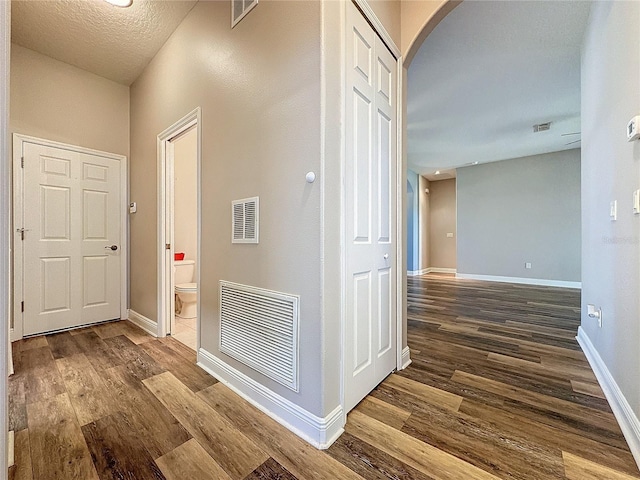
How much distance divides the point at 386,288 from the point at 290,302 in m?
0.73

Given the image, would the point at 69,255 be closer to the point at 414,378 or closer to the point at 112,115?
the point at 112,115

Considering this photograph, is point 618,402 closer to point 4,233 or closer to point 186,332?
point 4,233

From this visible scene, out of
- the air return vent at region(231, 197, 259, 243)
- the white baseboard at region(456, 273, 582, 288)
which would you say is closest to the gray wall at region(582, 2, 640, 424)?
the air return vent at region(231, 197, 259, 243)

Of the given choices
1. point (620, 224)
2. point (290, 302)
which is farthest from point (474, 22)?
point (290, 302)

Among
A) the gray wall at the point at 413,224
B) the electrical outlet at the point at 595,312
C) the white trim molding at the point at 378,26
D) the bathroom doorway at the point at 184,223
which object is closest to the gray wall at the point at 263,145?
the white trim molding at the point at 378,26

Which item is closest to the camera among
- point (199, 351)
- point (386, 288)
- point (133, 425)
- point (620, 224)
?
point (133, 425)

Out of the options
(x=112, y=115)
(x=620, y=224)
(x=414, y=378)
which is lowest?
(x=414, y=378)

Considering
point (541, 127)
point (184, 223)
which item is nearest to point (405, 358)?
point (184, 223)

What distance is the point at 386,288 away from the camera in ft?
6.06

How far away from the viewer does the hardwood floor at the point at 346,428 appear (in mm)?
1146

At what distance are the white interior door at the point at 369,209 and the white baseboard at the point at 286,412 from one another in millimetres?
178

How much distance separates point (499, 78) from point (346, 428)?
3.95 m

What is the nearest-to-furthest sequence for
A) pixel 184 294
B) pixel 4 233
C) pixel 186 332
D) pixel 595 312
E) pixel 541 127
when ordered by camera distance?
1. pixel 4 233
2. pixel 595 312
3. pixel 186 332
4. pixel 184 294
5. pixel 541 127

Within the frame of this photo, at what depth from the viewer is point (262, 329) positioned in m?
1.60
